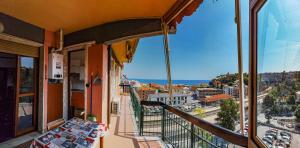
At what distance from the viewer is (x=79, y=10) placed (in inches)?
124

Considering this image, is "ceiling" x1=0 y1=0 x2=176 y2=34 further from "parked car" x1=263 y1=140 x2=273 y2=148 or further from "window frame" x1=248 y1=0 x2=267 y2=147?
"parked car" x1=263 y1=140 x2=273 y2=148

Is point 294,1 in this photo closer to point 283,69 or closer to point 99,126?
point 283,69

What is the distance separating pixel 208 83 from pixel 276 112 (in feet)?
5.81

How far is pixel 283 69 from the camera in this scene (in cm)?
91

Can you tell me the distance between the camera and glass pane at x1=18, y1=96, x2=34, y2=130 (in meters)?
3.76

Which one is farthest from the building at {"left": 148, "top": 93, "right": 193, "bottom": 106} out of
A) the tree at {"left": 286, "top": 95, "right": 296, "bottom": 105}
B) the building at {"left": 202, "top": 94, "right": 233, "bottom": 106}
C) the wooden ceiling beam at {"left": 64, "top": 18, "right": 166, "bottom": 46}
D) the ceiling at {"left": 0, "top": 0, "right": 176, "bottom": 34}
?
the tree at {"left": 286, "top": 95, "right": 296, "bottom": 105}

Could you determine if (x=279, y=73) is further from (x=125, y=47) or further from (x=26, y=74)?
(x=125, y=47)

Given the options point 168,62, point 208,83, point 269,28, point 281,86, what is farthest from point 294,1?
point 168,62

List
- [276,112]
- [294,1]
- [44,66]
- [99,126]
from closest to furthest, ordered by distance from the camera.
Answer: [294,1] → [276,112] → [99,126] → [44,66]

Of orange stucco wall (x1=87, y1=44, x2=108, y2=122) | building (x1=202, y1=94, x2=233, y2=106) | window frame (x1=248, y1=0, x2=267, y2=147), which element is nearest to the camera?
window frame (x1=248, y1=0, x2=267, y2=147)

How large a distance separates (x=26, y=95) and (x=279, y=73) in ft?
14.6

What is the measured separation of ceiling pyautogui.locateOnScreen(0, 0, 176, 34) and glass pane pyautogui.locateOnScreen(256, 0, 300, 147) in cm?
181

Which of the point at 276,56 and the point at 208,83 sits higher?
the point at 276,56

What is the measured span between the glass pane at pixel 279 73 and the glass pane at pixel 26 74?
4272 mm
